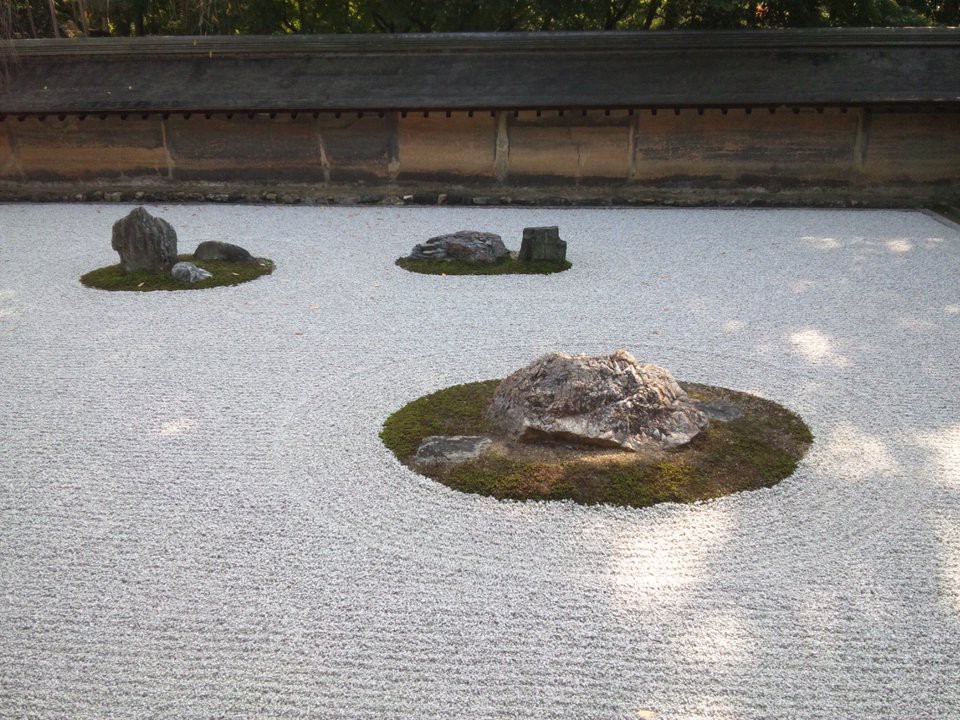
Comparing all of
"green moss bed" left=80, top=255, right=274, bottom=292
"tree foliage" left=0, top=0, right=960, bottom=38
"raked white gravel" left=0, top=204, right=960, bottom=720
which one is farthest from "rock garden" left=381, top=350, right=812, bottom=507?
"tree foliage" left=0, top=0, right=960, bottom=38

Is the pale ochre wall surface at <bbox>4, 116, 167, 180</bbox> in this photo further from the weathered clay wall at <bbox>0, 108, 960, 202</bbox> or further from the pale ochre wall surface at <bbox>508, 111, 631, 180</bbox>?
the pale ochre wall surface at <bbox>508, 111, 631, 180</bbox>

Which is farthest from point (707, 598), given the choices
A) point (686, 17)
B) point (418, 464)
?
point (686, 17)

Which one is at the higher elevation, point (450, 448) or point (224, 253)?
point (224, 253)

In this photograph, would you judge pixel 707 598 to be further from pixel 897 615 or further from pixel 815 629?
pixel 897 615

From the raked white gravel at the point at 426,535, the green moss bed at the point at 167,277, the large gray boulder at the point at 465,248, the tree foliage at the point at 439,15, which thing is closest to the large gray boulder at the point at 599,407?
the raked white gravel at the point at 426,535

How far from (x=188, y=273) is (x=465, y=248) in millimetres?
2848

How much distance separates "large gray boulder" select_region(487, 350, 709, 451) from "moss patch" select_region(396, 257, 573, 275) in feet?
13.4

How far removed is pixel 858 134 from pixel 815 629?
1101 centimetres

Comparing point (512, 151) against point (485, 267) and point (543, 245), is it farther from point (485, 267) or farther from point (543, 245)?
point (485, 267)

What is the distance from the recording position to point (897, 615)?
11.6 ft

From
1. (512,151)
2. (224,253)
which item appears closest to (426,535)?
(224,253)

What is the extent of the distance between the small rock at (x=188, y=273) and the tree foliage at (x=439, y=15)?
24.3ft

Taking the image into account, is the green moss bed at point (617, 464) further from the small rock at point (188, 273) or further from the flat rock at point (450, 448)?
the small rock at point (188, 273)

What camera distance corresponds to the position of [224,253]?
9.39 m
